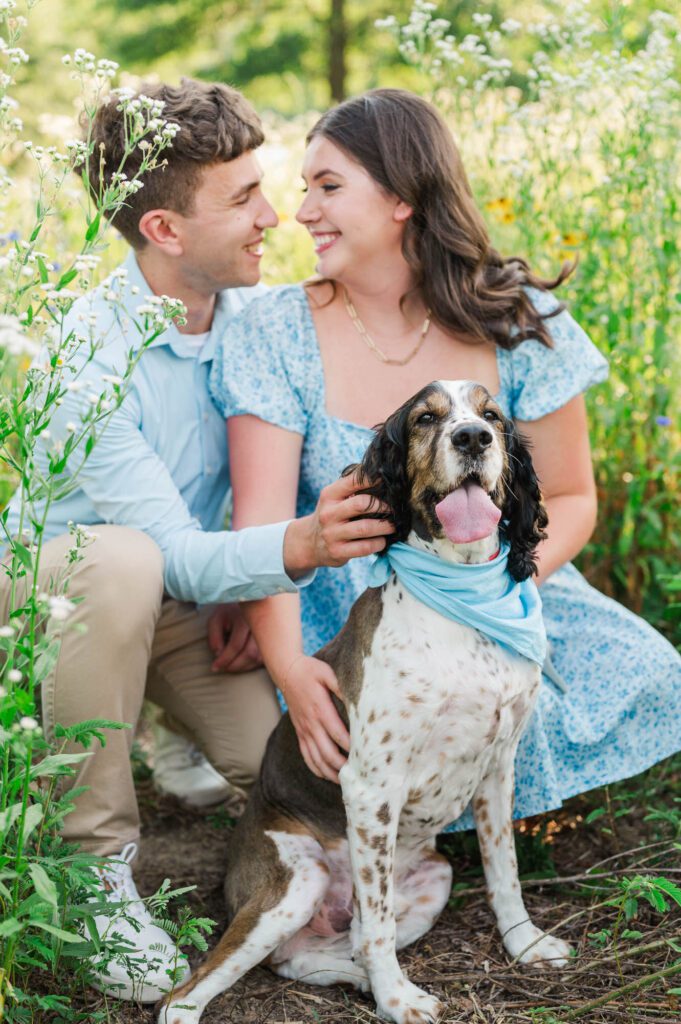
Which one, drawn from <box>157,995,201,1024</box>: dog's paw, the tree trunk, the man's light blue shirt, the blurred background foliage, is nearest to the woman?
the man's light blue shirt

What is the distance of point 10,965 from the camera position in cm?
217

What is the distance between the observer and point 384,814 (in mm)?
2658

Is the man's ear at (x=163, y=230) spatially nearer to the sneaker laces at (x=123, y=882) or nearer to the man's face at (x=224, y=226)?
the man's face at (x=224, y=226)

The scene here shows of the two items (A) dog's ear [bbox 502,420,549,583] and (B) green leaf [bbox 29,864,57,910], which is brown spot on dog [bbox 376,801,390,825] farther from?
(B) green leaf [bbox 29,864,57,910]

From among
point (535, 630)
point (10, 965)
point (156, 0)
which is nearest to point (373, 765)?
point (535, 630)

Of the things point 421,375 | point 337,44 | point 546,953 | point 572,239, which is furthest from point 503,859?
point 337,44

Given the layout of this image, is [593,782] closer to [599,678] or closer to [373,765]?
[599,678]

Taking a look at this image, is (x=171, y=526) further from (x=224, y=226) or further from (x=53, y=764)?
(x=53, y=764)

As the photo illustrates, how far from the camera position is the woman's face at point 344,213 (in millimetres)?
3273

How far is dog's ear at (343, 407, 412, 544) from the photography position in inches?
105

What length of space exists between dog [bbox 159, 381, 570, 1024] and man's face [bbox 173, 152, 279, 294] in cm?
100

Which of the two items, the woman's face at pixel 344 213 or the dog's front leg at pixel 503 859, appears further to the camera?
the woman's face at pixel 344 213

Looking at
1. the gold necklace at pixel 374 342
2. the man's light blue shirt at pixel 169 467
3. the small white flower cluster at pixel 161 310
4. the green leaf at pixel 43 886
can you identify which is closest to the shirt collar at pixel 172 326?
the man's light blue shirt at pixel 169 467

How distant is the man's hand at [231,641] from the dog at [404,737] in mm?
693
